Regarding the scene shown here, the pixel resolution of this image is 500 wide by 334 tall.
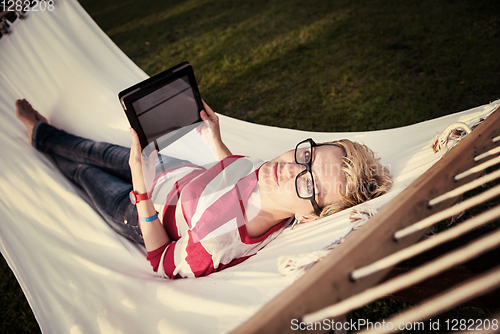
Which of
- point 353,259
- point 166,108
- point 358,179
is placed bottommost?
point 358,179

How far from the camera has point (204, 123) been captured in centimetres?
133

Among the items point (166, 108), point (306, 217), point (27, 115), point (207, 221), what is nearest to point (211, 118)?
point (166, 108)

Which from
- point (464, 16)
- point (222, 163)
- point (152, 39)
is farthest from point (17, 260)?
point (464, 16)

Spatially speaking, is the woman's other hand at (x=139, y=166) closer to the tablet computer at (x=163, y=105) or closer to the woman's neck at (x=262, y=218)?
the tablet computer at (x=163, y=105)

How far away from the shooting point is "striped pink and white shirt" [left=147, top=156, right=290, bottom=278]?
1.08 m

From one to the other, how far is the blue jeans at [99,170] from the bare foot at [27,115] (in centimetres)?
9

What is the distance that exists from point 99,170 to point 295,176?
1.24 metres

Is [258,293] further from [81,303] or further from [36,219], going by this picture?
[36,219]

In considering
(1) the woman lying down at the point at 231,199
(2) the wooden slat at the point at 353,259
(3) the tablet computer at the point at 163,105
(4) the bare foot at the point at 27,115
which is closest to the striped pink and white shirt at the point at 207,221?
(1) the woman lying down at the point at 231,199

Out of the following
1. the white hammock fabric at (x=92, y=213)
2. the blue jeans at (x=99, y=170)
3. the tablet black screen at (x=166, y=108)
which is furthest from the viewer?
the blue jeans at (x=99, y=170)

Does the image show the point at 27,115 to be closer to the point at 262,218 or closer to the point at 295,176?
the point at 262,218

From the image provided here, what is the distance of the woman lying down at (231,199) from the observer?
3.51 feet

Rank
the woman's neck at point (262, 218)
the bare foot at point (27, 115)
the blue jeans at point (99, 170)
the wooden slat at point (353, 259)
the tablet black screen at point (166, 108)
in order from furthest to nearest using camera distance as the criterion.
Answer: the bare foot at point (27, 115), the blue jeans at point (99, 170), the woman's neck at point (262, 218), the tablet black screen at point (166, 108), the wooden slat at point (353, 259)

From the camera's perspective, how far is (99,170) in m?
1.62
